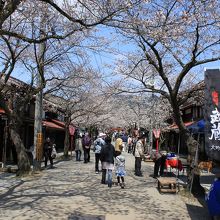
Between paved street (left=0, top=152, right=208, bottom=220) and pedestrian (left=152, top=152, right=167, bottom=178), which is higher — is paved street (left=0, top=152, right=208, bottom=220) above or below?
below

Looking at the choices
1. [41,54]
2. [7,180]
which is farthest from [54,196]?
[41,54]

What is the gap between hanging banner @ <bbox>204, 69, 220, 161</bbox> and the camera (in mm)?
8188

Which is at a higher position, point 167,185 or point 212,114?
point 212,114

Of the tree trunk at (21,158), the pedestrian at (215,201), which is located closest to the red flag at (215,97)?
the pedestrian at (215,201)

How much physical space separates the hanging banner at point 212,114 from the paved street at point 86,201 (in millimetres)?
2251

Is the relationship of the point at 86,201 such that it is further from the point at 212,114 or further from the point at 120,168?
the point at 212,114

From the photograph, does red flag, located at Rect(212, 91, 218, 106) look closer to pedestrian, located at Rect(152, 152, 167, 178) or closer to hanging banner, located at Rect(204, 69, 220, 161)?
hanging banner, located at Rect(204, 69, 220, 161)

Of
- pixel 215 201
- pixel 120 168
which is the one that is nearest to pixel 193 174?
pixel 120 168

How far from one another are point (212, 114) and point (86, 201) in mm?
4311

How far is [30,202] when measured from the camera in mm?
10484

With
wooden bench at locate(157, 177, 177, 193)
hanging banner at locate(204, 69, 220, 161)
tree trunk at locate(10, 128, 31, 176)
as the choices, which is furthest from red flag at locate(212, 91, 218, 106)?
tree trunk at locate(10, 128, 31, 176)

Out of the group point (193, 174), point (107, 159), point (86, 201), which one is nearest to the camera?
point (86, 201)

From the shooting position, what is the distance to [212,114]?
867 centimetres

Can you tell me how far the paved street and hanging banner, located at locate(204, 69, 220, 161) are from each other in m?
2.25
